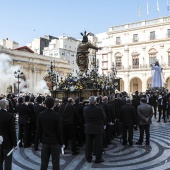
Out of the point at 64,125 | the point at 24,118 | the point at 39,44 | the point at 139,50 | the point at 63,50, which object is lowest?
the point at 64,125

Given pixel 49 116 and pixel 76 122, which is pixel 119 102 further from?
pixel 49 116

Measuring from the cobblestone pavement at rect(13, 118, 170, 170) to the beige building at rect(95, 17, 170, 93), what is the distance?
3340cm

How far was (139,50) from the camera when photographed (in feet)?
142

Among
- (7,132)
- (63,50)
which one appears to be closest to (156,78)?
(7,132)

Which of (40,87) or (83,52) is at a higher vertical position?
(83,52)

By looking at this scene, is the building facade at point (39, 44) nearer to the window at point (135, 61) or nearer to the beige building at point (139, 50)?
the beige building at point (139, 50)

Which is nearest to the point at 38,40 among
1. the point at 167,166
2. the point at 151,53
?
the point at 151,53

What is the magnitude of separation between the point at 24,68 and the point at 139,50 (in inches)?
821

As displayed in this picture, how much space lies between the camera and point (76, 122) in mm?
7855

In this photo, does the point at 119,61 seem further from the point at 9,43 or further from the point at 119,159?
the point at 119,159

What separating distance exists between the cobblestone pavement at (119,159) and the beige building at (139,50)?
3340cm

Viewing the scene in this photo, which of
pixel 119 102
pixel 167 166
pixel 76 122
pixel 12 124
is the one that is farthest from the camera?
pixel 119 102

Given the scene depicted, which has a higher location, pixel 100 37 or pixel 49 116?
pixel 100 37

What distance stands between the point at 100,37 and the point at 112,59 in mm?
22101
